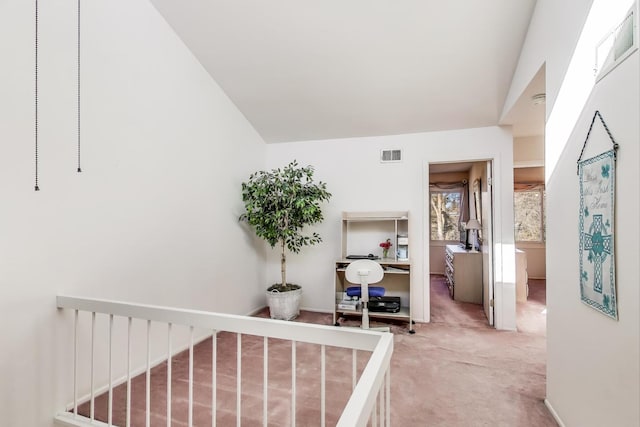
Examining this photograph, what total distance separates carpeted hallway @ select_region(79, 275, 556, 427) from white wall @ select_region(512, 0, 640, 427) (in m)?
0.38

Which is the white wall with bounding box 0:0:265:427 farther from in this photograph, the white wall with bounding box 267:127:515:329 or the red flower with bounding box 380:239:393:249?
the red flower with bounding box 380:239:393:249

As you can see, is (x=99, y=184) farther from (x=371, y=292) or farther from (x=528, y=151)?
(x=528, y=151)

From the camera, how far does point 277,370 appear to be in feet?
8.20

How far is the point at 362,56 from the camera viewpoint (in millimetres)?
2777

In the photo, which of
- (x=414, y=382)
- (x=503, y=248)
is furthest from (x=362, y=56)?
(x=414, y=382)

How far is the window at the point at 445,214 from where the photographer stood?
665cm

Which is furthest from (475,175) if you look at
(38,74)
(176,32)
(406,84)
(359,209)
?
(38,74)

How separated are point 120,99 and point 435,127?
3135 millimetres

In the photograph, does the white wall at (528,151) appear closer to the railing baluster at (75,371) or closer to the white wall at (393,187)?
the white wall at (393,187)

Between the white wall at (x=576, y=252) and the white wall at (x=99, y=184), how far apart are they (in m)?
2.84

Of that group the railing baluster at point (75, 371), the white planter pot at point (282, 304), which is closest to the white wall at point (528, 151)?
the white planter pot at point (282, 304)

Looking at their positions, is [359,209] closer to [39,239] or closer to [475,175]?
[475,175]

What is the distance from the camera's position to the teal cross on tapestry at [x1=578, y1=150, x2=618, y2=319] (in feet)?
4.36

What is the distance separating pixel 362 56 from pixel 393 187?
164 cm
